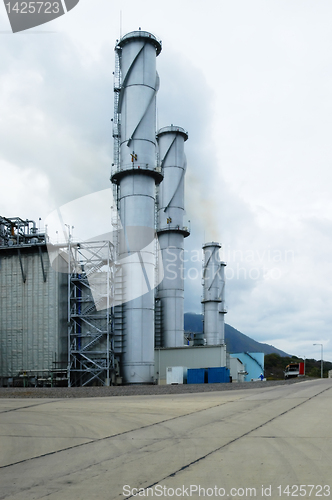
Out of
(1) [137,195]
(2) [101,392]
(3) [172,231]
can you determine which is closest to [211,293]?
(3) [172,231]

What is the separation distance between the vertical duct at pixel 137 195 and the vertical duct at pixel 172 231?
53.2 feet

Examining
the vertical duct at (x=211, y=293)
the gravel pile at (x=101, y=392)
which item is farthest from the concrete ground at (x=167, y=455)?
the vertical duct at (x=211, y=293)

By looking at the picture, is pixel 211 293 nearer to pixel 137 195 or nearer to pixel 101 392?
pixel 137 195

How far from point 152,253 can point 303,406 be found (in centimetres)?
2866

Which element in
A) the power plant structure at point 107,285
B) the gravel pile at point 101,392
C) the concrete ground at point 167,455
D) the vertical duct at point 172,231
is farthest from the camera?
the vertical duct at point 172,231

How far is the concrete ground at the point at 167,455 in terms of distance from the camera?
276 inches

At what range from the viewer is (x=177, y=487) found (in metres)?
7.06

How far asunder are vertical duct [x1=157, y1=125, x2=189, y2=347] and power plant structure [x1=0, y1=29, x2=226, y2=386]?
1308 centimetres

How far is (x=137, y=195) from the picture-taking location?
45906 mm

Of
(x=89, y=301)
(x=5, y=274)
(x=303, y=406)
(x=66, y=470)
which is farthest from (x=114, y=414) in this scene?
(x=5, y=274)

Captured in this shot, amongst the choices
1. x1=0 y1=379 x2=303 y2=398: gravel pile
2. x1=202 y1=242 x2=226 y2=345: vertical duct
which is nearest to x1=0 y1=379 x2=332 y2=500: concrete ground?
x1=0 y1=379 x2=303 y2=398: gravel pile

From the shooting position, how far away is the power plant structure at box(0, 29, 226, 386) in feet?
145

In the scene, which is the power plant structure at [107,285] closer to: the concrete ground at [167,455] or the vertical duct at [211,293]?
the concrete ground at [167,455]

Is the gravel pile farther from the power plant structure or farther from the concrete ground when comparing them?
the concrete ground
